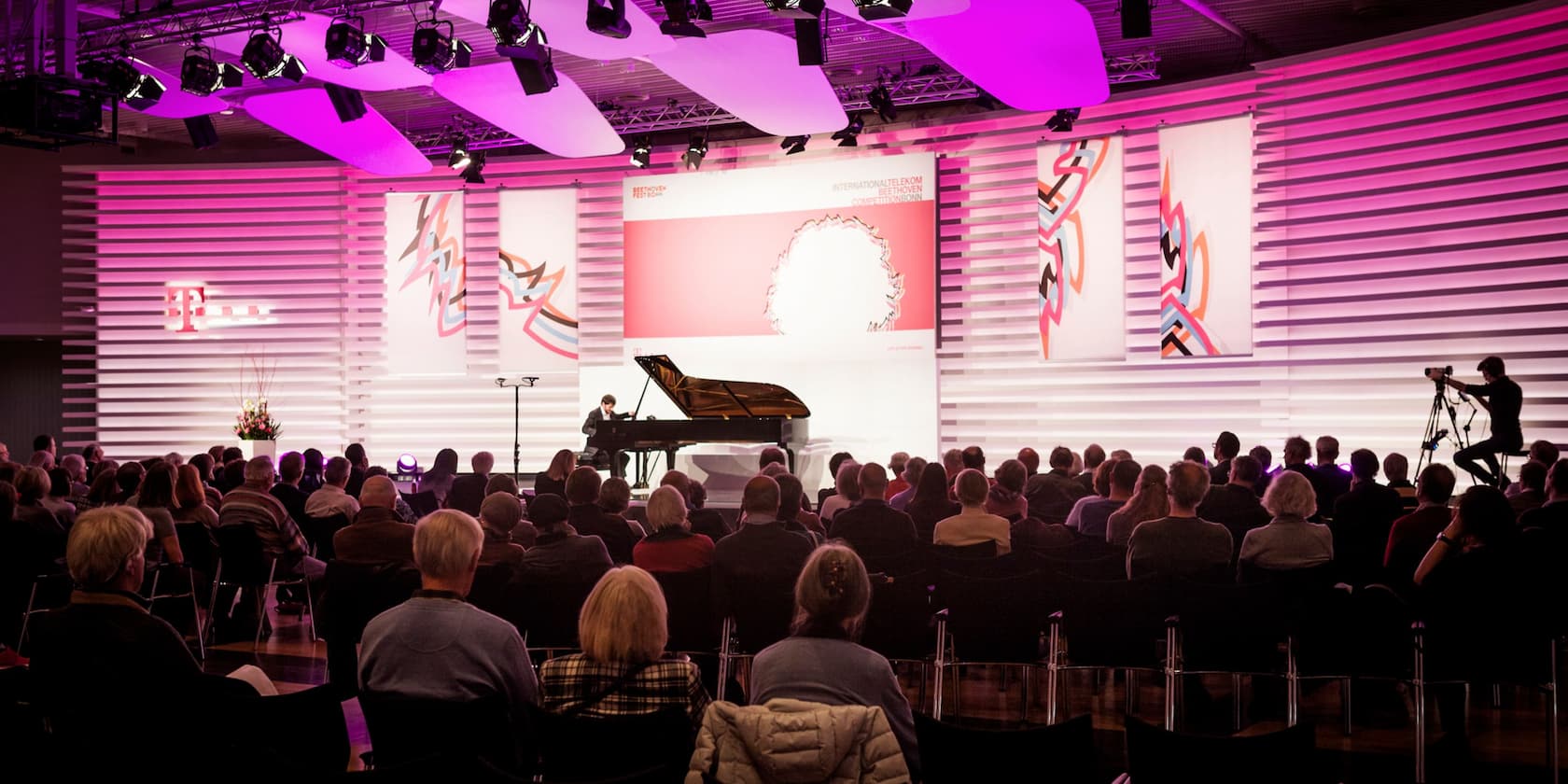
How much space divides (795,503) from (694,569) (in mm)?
934

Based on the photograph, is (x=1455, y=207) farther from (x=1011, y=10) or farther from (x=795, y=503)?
(x=795, y=503)

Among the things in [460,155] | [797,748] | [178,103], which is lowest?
[797,748]

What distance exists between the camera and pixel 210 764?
326 centimetres

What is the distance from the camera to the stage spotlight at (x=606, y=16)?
8.71m

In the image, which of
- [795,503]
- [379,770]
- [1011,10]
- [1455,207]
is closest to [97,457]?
[795,503]

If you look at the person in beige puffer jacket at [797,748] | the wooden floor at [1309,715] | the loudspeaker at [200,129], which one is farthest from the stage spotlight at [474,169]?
the person in beige puffer jacket at [797,748]

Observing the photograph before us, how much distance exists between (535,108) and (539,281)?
3548mm

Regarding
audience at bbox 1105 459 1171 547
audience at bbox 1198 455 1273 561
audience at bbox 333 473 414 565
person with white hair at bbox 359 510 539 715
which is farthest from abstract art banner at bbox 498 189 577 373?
person with white hair at bbox 359 510 539 715

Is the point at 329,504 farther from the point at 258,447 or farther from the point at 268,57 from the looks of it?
the point at 258,447

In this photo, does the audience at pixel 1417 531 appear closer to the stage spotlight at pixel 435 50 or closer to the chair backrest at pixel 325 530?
the chair backrest at pixel 325 530

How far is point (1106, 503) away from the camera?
22.2 feet

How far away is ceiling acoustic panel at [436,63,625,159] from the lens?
1069 centimetres

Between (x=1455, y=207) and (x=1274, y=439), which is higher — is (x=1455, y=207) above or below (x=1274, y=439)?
above

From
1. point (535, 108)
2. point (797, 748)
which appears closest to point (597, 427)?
point (535, 108)
